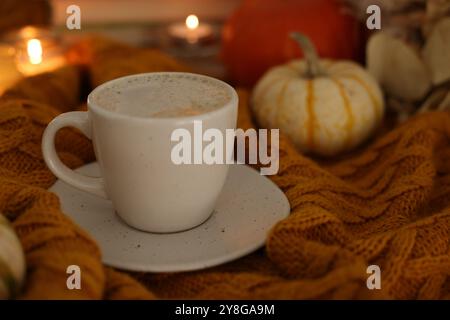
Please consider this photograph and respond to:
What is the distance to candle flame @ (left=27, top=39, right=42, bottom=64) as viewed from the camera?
85 cm

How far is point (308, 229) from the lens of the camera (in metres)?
0.46

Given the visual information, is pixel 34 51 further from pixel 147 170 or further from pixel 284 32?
pixel 147 170

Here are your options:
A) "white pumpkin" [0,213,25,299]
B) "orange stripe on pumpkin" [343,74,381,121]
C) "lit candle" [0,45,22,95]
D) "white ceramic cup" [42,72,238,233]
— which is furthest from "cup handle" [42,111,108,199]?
"orange stripe on pumpkin" [343,74,381,121]

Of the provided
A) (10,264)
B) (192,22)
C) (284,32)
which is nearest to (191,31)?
(192,22)

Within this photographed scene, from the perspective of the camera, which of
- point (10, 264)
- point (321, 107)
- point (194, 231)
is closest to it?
point (10, 264)

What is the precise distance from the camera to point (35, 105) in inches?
23.7

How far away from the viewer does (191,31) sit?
1049mm

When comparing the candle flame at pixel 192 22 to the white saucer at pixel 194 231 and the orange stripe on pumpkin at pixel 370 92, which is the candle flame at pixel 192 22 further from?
the white saucer at pixel 194 231

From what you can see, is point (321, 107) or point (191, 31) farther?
point (191, 31)

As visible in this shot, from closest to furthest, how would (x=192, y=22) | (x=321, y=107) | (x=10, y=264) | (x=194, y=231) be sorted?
(x=10, y=264)
(x=194, y=231)
(x=321, y=107)
(x=192, y=22)

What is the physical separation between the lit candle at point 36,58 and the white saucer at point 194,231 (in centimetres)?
36

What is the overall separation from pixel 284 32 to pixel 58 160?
0.48 metres

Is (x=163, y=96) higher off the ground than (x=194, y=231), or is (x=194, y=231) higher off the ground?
(x=163, y=96)

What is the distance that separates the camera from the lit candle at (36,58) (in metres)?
0.85
